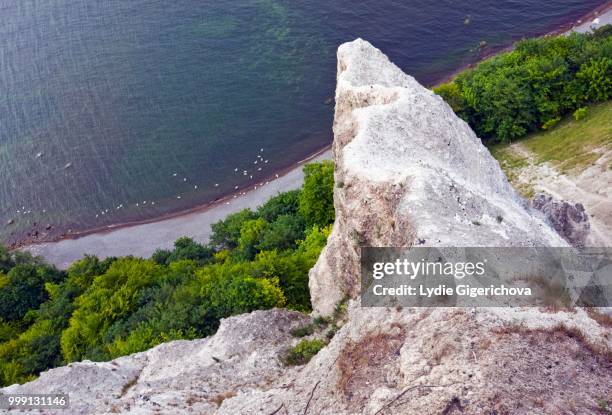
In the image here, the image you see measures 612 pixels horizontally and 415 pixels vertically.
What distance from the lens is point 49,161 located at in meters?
62.5

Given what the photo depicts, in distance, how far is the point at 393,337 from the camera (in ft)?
54.4

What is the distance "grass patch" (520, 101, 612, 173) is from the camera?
40.6m

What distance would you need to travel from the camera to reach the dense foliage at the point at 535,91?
48.0 m

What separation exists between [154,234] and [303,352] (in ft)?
124

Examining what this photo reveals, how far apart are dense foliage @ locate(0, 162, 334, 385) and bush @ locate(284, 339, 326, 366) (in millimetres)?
7814

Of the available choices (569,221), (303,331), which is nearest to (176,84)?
(303,331)

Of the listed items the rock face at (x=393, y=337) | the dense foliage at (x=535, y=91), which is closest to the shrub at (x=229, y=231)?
the rock face at (x=393, y=337)

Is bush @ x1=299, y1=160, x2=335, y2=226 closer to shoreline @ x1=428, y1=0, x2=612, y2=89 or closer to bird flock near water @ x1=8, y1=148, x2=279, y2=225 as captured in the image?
bird flock near water @ x1=8, y1=148, x2=279, y2=225

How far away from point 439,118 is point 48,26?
Answer: 7710cm

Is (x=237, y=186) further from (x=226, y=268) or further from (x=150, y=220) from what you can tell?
(x=226, y=268)

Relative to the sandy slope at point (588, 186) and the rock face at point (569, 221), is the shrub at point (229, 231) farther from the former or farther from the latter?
the rock face at point (569, 221)

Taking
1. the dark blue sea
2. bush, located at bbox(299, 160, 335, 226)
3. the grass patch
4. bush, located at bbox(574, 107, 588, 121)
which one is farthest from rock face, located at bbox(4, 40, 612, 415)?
the dark blue sea

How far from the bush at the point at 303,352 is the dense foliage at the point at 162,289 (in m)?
7.81

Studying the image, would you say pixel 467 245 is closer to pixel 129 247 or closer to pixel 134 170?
pixel 129 247
